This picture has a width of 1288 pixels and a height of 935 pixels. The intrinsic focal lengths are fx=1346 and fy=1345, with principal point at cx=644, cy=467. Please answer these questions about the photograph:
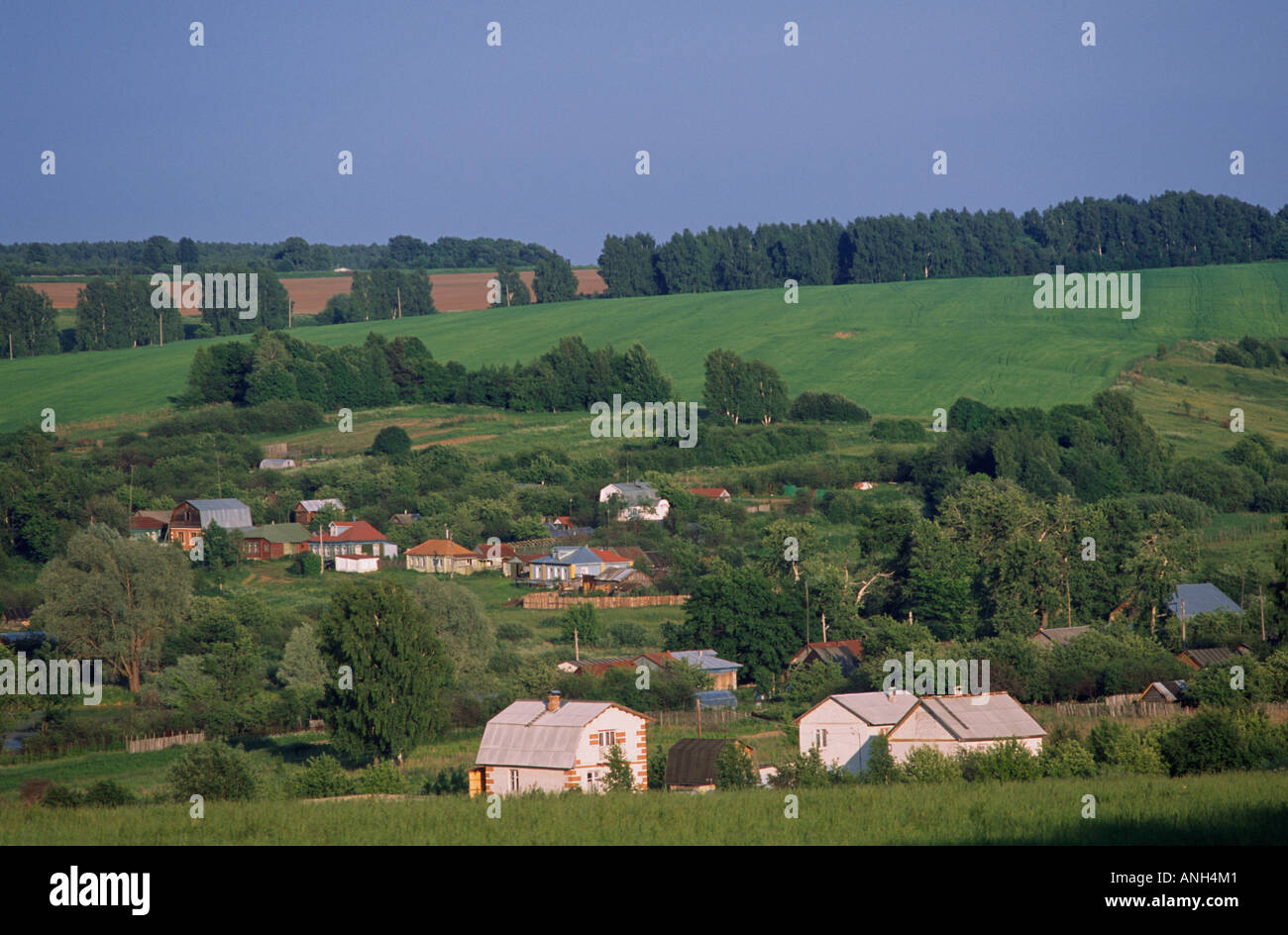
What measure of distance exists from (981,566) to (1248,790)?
40071 mm

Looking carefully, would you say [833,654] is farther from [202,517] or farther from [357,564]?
[202,517]

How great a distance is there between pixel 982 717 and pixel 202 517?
52612 millimetres

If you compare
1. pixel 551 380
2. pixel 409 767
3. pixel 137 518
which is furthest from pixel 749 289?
pixel 409 767

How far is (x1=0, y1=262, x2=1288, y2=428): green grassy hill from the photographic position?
99.8 meters

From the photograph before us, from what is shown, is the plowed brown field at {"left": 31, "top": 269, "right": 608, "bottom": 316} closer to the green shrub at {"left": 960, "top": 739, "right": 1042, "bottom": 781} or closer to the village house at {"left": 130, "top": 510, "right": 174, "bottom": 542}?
the village house at {"left": 130, "top": 510, "right": 174, "bottom": 542}

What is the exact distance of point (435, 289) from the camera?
155750 mm

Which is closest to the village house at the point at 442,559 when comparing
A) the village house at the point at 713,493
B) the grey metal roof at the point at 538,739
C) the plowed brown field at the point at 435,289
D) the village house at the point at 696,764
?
the village house at the point at 713,493

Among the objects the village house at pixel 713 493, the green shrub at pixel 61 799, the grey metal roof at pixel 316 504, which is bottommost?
the green shrub at pixel 61 799

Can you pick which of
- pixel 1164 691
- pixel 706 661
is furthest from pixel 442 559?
pixel 1164 691

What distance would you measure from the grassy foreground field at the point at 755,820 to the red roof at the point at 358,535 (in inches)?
1977

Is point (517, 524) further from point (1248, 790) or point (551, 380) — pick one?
point (1248, 790)

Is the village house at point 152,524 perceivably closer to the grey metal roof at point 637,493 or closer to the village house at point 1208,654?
the grey metal roof at point 637,493

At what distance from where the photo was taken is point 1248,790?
59.4ft

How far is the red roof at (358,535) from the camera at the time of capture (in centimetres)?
7031
